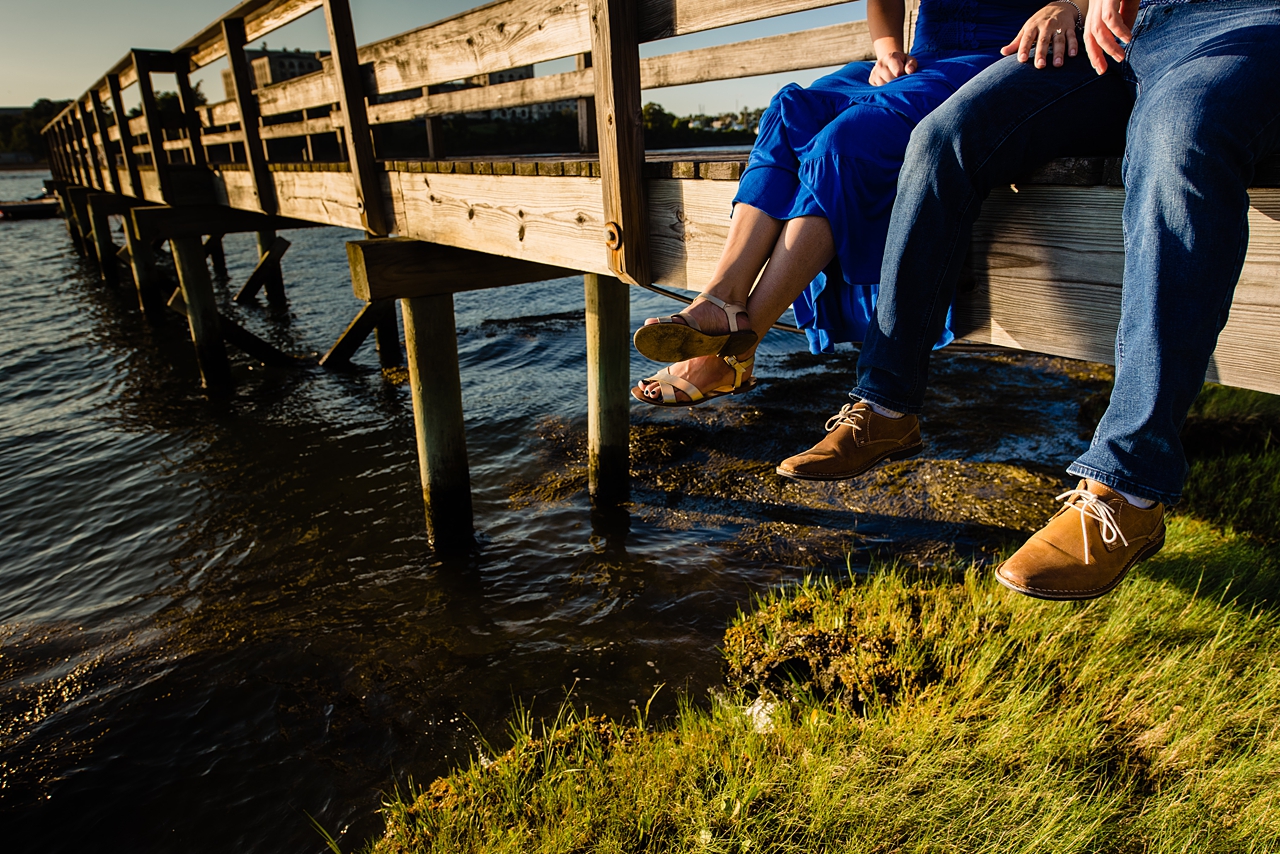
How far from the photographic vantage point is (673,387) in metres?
2.11

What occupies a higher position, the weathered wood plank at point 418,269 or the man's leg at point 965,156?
the man's leg at point 965,156

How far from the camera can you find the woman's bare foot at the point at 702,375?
2.10m

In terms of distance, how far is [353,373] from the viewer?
970cm

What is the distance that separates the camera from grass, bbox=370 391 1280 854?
7.56ft

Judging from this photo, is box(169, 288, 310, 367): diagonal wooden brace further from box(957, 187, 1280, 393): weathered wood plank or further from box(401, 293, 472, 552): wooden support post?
box(957, 187, 1280, 393): weathered wood plank

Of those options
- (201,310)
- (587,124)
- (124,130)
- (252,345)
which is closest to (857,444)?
(587,124)

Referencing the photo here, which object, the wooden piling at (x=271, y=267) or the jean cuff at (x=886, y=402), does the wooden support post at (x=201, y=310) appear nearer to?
the wooden piling at (x=271, y=267)

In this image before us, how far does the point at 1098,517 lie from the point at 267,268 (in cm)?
1480

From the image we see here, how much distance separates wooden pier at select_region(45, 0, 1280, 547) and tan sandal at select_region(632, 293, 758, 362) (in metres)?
0.57

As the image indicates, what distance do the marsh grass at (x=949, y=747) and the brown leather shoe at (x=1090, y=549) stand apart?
116 centimetres

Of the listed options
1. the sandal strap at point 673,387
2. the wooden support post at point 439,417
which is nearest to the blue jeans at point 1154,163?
the sandal strap at point 673,387

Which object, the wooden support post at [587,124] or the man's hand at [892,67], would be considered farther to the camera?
the wooden support post at [587,124]

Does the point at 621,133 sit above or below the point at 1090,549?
above

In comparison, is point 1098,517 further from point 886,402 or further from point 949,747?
point 949,747
